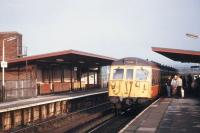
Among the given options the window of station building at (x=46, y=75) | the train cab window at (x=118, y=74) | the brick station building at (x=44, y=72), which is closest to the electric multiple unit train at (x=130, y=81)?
the train cab window at (x=118, y=74)

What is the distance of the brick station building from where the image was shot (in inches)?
1000

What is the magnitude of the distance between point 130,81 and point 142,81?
0.71 metres

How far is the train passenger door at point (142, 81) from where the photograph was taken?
19.6m

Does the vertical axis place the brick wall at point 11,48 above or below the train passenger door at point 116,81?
above

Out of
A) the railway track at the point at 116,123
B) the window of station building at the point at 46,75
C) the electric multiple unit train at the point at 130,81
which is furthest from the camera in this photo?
the window of station building at the point at 46,75

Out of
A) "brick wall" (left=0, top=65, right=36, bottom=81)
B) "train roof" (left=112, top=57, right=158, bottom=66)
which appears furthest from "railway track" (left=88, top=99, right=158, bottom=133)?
"brick wall" (left=0, top=65, right=36, bottom=81)

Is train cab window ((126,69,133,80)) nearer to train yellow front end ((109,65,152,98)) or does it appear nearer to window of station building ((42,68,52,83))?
train yellow front end ((109,65,152,98))

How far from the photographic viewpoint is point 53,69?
34062mm

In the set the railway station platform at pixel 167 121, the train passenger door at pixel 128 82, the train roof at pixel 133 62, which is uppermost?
the train roof at pixel 133 62

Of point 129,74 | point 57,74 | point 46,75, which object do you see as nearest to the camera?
point 129,74

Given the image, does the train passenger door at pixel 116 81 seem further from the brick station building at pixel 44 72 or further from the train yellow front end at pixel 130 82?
the brick station building at pixel 44 72

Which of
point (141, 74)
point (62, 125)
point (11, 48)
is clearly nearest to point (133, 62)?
point (141, 74)

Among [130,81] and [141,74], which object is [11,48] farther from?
[141,74]

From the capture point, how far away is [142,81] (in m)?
19.9
